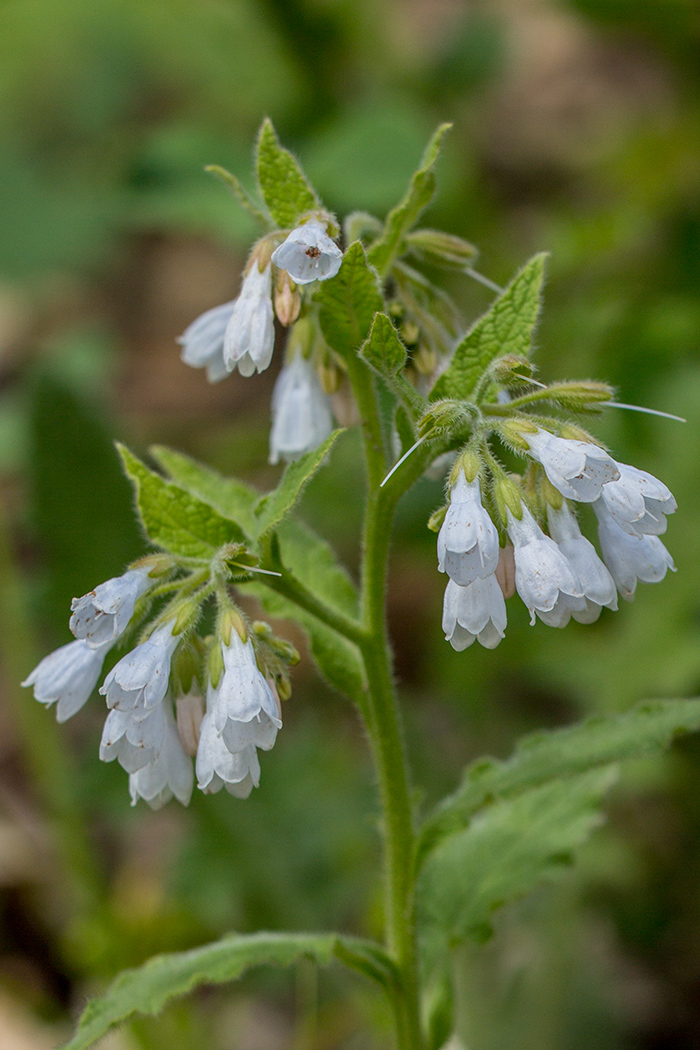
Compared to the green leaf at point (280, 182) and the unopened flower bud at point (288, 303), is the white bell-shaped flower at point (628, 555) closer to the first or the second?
the unopened flower bud at point (288, 303)

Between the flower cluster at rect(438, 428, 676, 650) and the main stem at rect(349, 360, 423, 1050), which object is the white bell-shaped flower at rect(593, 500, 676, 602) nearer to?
the flower cluster at rect(438, 428, 676, 650)

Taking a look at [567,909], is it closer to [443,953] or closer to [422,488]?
[443,953]

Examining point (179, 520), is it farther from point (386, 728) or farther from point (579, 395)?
point (579, 395)

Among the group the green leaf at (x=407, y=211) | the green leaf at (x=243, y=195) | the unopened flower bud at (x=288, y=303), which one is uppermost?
the green leaf at (x=243, y=195)

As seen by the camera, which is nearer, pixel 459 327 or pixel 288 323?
pixel 288 323

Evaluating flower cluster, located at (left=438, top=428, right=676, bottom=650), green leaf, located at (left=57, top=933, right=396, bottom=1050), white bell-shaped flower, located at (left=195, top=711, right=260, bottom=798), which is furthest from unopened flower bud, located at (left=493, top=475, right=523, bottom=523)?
green leaf, located at (left=57, top=933, right=396, bottom=1050)

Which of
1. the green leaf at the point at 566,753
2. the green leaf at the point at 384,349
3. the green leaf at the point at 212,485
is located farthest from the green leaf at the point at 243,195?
the green leaf at the point at 566,753


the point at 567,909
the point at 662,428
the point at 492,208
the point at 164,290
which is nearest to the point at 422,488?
the point at 662,428

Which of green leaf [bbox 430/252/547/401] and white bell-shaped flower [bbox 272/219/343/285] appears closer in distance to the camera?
white bell-shaped flower [bbox 272/219/343/285]
